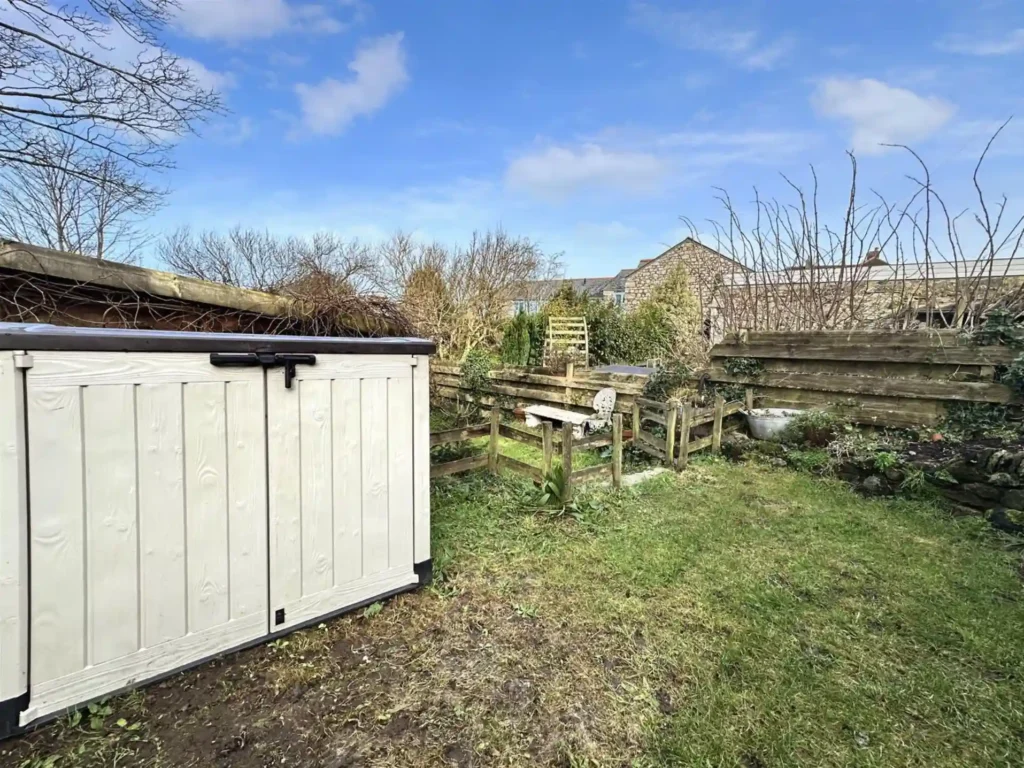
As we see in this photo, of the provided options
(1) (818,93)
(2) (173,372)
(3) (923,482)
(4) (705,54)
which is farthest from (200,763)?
(1) (818,93)

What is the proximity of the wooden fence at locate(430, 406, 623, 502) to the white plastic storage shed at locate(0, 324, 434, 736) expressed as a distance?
6.40ft

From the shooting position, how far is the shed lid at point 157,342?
5.54 ft

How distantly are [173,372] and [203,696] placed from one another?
55.6 inches

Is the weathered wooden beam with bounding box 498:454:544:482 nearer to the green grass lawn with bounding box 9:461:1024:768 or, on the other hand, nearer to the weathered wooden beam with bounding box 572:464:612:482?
the weathered wooden beam with bounding box 572:464:612:482

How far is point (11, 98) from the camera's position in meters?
4.81

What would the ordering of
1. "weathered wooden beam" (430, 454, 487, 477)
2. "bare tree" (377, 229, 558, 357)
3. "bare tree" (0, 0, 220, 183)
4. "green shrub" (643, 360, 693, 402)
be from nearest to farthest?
"weathered wooden beam" (430, 454, 487, 477), "bare tree" (0, 0, 220, 183), "green shrub" (643, 360, 693, 402), "bare tree" (377, 229, 558, 357)

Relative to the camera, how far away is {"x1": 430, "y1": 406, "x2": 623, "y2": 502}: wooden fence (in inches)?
175

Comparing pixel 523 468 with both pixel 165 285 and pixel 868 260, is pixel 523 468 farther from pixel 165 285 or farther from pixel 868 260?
pixel 868 260

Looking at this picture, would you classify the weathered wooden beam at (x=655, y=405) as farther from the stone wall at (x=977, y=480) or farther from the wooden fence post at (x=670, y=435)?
the stone wall at (x=977, y=480)

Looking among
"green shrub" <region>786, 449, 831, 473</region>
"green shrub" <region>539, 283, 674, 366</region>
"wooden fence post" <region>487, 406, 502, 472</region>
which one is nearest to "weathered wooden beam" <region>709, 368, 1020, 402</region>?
"green shrub" <region>786, 449, 831, 473</region>

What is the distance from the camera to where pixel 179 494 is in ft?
6.72

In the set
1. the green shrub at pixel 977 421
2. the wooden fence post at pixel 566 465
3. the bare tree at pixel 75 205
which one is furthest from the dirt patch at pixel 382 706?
the green shrub at pixel 977 421

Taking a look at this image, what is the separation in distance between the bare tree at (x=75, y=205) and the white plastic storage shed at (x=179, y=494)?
4509mm

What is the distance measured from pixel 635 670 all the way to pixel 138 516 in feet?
7.66
